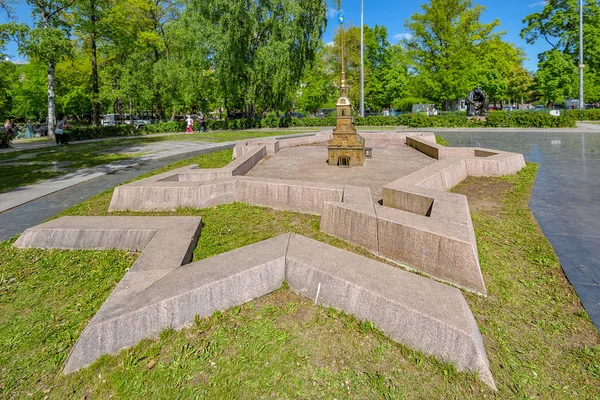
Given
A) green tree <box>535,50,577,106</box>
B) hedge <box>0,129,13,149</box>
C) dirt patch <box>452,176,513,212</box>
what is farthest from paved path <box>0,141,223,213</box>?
green tree <box>535,50,577,106</box>

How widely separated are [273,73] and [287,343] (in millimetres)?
30996

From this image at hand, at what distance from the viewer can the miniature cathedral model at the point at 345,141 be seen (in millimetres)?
10266

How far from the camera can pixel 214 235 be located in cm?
537

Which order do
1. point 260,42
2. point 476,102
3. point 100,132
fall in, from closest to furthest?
point 100,132
point 260,42
point 476,102

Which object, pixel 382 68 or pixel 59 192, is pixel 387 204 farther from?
pixel 382 68

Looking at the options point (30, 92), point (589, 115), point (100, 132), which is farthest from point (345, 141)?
point (30, 92)

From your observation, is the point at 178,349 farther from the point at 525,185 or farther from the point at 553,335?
the point at 525,185

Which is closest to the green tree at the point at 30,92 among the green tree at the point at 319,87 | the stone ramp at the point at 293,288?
the green tree at the point at 319,87

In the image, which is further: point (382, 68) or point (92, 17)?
point (382, 68)

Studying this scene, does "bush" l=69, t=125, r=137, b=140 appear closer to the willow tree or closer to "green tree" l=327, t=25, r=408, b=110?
the willow tree

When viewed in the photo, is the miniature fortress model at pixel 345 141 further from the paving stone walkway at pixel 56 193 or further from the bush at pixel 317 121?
the bush at pixel 317 121

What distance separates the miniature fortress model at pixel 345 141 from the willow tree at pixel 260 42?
22374mm

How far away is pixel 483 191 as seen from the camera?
790 centimetres

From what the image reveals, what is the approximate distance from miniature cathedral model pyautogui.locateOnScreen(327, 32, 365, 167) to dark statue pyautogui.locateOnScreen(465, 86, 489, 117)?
91.3 ft
